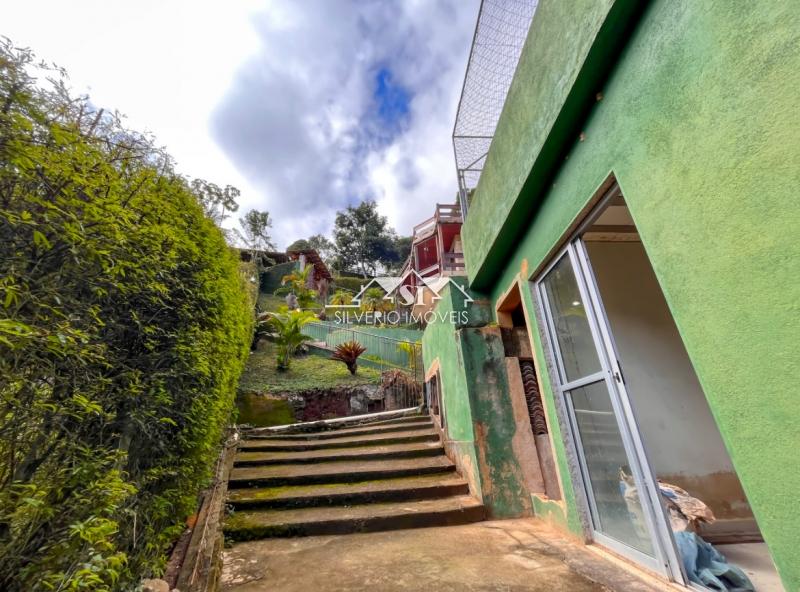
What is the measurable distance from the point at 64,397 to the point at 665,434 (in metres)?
4.69

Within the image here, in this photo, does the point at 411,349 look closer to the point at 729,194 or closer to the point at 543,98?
the point at 543,98

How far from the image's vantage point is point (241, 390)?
300 inches

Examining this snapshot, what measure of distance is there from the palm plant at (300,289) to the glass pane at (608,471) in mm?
16361

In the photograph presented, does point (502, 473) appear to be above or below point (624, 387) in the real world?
below

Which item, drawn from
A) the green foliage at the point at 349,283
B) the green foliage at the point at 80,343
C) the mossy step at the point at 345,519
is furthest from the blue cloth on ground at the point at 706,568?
the green foliage at the point at 349,283

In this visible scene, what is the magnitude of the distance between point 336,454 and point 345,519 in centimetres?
167

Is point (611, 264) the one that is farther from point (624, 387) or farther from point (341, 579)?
point (341, 579)

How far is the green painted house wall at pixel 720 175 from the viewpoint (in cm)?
99

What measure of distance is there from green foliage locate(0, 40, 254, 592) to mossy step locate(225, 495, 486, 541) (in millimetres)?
1343

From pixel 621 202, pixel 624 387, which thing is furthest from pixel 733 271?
pixel 621 202

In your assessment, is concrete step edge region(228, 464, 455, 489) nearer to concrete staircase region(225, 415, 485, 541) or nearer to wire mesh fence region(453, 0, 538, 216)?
concrete staircase region(225, 415, 485, 541)

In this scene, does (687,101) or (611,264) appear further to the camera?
(611,264)

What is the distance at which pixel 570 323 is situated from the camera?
2611mm

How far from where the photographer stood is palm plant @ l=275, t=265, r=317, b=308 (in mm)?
17656
